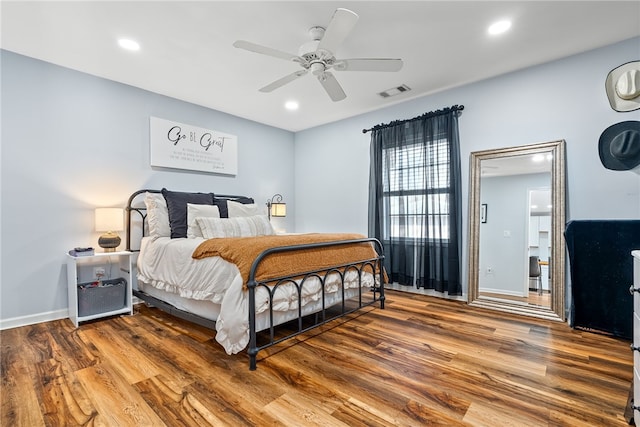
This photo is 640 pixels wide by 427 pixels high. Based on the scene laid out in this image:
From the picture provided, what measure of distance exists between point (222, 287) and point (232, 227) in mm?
1283

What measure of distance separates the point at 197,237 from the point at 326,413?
2355 millimetres

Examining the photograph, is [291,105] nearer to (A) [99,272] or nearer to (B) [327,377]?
(A) [99,272]

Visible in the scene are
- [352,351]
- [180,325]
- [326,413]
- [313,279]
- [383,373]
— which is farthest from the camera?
[180,325]

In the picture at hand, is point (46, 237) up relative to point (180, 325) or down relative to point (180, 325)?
up

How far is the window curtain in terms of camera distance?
3.72m

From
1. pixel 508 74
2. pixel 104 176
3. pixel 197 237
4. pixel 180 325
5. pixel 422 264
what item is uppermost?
pixel 508 74

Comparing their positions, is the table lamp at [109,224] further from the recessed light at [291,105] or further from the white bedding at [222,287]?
the recessed light at [291,105]

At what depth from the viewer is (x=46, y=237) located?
305 centimetres

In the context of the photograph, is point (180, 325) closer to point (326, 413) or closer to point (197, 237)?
point (197, 237)

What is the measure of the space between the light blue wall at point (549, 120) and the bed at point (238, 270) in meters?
1.71

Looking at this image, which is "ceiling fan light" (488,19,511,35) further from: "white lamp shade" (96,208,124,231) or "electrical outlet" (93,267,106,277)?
"electrical outlet" (93,267,106,277)

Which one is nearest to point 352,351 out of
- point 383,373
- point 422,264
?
point 383,373

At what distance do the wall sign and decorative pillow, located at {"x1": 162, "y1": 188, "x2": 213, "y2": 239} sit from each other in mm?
441

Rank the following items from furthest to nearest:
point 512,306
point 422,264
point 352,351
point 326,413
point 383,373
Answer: point 422,264, point 512,306, point 352,351, point 383,373, point 326,413
